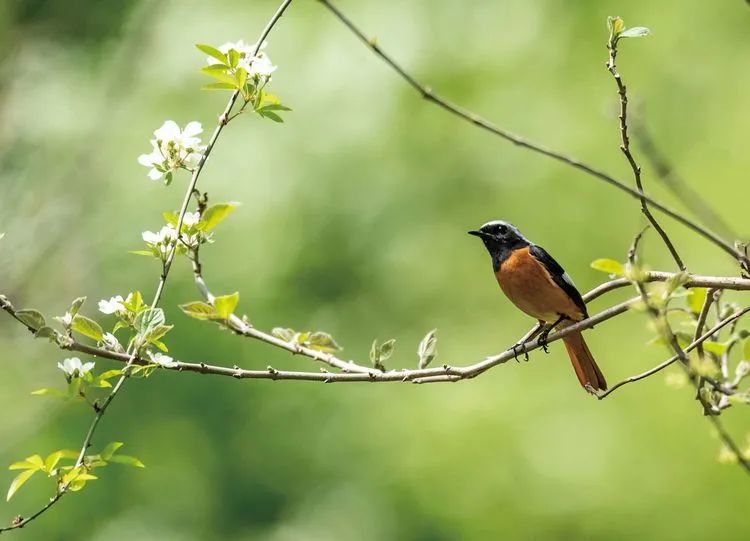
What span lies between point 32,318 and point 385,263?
7.79 metres

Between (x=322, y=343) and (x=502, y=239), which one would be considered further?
(x=502, y=239)

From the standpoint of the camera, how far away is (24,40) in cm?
1192

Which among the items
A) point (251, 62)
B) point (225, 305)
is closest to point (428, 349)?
point (225, 305)

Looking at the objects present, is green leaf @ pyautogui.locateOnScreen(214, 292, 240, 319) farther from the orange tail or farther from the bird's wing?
the orange tail

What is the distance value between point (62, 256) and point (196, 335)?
205 cm

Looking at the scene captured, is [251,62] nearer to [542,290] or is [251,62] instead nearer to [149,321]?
[149,321]

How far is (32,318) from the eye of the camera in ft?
6.37

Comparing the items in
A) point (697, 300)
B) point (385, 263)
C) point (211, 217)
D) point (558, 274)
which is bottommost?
point (697, 300)

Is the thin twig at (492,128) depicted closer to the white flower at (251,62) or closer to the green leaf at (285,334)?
the white flower at (251,62)

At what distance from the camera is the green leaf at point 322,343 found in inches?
87.6

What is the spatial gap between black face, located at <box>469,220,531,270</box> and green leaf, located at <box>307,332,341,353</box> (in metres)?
1.79

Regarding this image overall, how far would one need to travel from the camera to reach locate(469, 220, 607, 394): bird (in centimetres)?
351

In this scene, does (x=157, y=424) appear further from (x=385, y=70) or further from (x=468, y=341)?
(x=385, y=70)

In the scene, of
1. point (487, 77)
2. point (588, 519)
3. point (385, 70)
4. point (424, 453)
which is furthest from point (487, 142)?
point (588, 519)
